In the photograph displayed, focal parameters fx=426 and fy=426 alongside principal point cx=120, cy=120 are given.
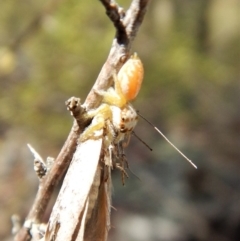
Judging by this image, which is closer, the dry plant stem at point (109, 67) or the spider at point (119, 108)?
the dry plant stem at point (109, 67)

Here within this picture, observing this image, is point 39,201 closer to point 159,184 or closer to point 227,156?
point 159,184

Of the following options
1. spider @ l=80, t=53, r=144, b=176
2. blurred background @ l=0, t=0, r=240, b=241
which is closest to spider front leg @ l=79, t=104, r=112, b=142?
spider @ l=80, t=53, r=144, b=176

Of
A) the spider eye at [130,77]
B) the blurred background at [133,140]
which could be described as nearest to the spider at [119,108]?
the spider eye at [130,77]

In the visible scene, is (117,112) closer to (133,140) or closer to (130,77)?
(130,77)

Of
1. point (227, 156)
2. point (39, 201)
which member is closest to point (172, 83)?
point (227, 156)

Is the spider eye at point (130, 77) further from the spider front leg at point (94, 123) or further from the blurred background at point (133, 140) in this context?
the blurred background at point (133, 140)

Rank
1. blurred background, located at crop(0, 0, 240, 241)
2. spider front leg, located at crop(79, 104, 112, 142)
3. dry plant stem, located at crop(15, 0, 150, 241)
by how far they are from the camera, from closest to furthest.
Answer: dry plant stem, located at crop(15, 0, 150, 241), spider front leg, located at crop(79, 104, 112, 142), blurred background, located at crop(0, 0, 240, 241)

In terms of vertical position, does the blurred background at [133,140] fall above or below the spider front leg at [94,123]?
above

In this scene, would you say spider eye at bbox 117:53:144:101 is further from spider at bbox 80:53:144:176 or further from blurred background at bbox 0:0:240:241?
blurred background at bbox 0:0:240:241
